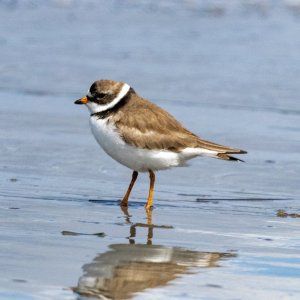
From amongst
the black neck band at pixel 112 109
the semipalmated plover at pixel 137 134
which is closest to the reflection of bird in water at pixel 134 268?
the semipalmated plover at pixel 137 134

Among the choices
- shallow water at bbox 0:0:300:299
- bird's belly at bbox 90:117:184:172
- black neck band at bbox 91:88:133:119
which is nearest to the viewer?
shallow water at bbox 0:0:300:299

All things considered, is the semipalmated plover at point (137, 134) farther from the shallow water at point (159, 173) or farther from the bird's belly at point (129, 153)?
the shallow water at point (159, 173)

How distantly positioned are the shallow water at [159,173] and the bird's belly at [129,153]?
256 millimetres

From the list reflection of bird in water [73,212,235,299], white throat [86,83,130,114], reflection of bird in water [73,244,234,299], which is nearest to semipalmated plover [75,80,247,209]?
white throat [86,83,130,114]

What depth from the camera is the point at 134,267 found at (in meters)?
4.76

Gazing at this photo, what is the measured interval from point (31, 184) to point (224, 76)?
4.98m

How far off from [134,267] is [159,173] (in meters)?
2.92

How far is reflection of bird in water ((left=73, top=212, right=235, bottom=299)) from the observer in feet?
14.4

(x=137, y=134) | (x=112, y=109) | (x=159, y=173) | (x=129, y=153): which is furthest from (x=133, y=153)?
(x=159, y=173)

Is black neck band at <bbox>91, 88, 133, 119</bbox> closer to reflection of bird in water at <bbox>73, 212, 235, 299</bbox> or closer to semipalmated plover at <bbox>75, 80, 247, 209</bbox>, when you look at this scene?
semipalmated plover at <bbox>75, 80, 247, 209</bbox>

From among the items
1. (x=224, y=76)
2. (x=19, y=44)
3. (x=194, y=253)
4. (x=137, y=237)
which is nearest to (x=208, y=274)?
(x=194, y=253)

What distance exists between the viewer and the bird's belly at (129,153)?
654 centimetres

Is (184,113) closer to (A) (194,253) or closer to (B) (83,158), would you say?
(B) (83,158)

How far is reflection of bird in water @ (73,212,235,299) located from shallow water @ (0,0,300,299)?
1 centimetres
